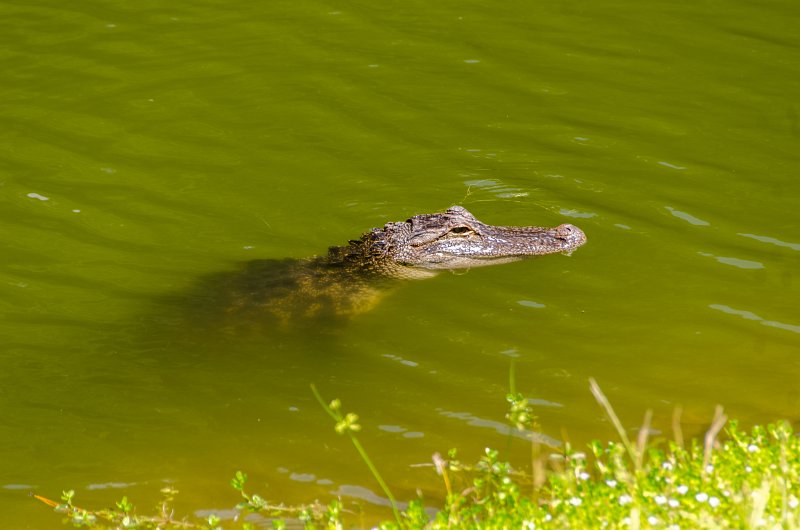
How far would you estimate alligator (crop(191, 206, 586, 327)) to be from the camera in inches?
309

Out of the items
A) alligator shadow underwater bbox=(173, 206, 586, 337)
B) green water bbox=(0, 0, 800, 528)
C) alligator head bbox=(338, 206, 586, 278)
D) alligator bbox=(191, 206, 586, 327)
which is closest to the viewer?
green water bbox=(0, 0, 800, 528)

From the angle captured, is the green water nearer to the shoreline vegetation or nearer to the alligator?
the alligator

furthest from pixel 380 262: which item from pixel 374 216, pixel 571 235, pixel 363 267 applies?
pixel 571 235

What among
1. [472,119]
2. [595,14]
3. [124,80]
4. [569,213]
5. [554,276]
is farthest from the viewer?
[595,14]

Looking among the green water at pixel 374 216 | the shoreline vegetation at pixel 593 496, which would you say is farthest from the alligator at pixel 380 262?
the shoreline vegetation at pixel 593 496

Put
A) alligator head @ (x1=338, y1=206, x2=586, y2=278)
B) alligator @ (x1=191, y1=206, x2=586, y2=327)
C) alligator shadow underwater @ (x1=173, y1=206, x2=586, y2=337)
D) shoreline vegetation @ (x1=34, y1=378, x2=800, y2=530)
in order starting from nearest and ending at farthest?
shoreline vegetation @ (x1=34, y1=378, x2=800, y2=530) → alligator shadow underwater @ (x1=173, y1=206, x2=586, y2=337) → alligator @ (x1=191, y1=206, x2=586, y2=327) → alligator head @ (x1=338, y1=206, x2=586, y2=278)

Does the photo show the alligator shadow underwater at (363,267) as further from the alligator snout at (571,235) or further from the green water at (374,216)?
the green water at (374,216)

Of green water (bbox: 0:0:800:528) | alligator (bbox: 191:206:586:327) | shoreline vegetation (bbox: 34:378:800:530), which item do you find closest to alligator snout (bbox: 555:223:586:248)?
alligator (bbox: 191:206:586:327)

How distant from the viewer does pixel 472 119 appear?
10.5m

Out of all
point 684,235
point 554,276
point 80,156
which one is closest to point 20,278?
point 80,156

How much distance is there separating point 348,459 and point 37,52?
846 centimetres

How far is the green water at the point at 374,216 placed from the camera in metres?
6.13

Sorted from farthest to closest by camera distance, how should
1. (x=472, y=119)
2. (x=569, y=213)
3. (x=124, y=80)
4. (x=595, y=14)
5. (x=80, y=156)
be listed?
(x=595, y=14)
(x=124, y=80)
(x=472, y=119)
(x=80, y=156)
(x=569, y=213)

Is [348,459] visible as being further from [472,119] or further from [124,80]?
[124,80]
